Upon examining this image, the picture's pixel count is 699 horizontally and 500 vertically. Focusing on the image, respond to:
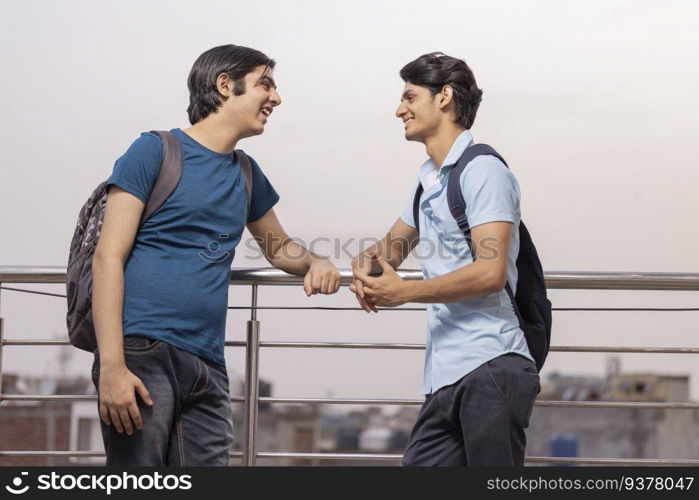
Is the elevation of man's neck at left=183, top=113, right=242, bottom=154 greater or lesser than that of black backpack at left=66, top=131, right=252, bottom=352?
greater

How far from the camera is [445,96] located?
231cm

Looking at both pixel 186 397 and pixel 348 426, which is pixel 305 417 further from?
pixel 186 397

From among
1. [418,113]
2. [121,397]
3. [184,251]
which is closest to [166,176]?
[184,251]

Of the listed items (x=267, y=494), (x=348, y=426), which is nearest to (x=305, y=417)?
(x=348, y=426)

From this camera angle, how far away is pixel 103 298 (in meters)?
2.12

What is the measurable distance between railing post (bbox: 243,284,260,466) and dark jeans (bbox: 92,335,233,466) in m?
0.65

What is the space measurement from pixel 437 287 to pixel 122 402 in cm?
70

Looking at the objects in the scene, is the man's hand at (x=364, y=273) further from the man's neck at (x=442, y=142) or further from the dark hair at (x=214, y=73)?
the dark hair at (x=214, y=73)

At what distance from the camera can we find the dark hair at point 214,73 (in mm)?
2387

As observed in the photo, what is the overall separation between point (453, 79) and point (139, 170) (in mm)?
742

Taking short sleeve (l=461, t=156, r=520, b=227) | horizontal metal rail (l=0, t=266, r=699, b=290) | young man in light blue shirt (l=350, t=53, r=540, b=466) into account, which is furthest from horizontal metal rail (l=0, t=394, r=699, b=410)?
short sleeve (l=461, t=156, r=520, b=227)

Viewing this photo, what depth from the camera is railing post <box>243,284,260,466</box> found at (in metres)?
2.97

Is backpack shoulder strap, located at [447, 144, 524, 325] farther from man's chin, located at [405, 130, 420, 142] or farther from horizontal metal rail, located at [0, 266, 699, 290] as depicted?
horizontal metal rail, located at [0, 266, 699, 290]

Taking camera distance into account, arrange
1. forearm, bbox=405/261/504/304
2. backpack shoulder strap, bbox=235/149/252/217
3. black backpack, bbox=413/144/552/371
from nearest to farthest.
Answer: forearm, bbox=405/261/504/304 < black backpack, bbox=413/144/552/371 < backpack shoulder strap, bbox=235/149/252/217
